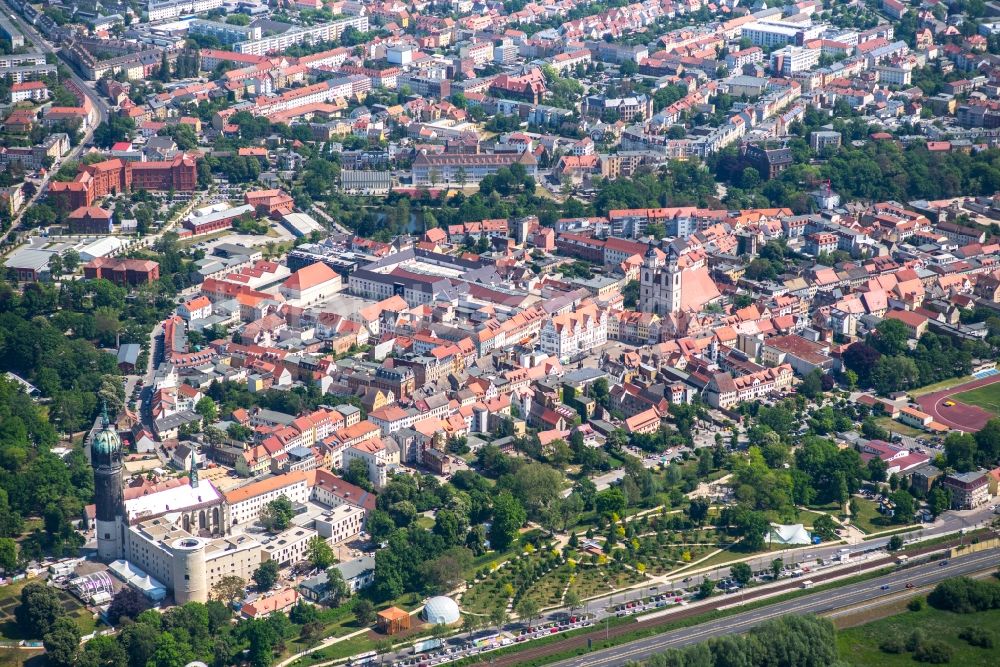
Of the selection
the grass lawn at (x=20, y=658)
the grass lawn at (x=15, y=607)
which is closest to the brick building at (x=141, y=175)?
the grass lawn at (x=15, y=607)

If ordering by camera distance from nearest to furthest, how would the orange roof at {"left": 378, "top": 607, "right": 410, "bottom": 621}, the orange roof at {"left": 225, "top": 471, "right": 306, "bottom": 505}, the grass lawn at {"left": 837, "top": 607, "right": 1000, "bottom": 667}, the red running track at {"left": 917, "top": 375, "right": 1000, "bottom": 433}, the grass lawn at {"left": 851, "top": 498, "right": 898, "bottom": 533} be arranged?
the orange roof at {"left": 378, "top": 607, "right": 410, "bottom": 621} < the grass lawn at {"left": 837, "top": 607, "right": 1000, "bottom": 667} < the orange roof at {"left": 225, "top": 471, "right": 306, "bottom": 505} < the grass lawn at {"left": 851, "top": 498, "right": 898, "bottom": 533} < the red running track at {"left": 917, "top": 375, "right": 1000, "bottom": 433}

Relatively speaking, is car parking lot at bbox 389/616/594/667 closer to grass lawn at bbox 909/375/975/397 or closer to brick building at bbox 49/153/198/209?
grass lawn at bbox 909/375/975/397

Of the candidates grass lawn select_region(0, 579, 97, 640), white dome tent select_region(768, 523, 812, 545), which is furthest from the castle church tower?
grass lawn select_region(0, 579, 97, 640)

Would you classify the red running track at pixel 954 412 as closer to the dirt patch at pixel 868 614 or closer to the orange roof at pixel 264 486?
the dirt patch at pixel 868 614

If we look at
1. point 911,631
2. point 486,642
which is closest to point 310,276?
point 486,642

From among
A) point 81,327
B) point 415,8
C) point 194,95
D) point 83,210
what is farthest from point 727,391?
point 415,8

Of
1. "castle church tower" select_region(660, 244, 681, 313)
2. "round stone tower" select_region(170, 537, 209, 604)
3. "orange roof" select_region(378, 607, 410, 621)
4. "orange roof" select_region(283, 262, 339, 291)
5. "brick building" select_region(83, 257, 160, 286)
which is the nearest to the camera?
"orange roof" select_region(378, 607, 410, 621)

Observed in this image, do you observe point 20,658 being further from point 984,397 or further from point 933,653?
point 984,397

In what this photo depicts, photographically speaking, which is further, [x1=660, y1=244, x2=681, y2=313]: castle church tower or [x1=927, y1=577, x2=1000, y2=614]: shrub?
[x1=660, y1=244, x2=681, y2=313]: castle church tower
